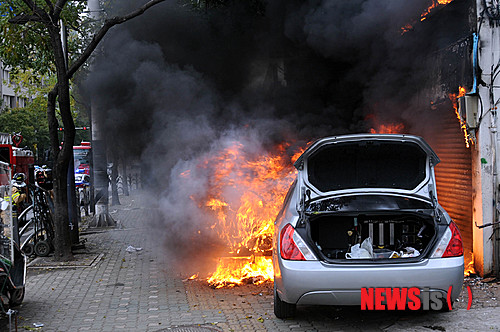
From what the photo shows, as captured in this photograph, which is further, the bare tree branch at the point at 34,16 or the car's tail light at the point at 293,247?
the bare tree branch at the point at 34,16

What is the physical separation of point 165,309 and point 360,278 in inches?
99.4

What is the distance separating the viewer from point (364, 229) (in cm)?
502

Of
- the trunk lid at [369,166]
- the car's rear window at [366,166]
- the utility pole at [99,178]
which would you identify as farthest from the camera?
the utility pole at [99,178]

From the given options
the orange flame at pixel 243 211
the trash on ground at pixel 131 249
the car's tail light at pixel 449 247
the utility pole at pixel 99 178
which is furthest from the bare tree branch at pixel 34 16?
the car's tail light at pixel 449 247

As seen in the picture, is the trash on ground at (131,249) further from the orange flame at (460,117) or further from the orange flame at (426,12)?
the orange flame at (426,12)

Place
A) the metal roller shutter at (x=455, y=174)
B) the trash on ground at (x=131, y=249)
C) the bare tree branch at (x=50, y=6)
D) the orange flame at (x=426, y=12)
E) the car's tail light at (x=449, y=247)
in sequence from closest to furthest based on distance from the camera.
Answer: the car's tail light at (x=449, y=247)
the metal roller shutter at (x=455, y=174)
the orange flame at (x=426, y=12)
the bare tree branch at (x=50, y=6)
the trash on ground at (x=131, y=249)

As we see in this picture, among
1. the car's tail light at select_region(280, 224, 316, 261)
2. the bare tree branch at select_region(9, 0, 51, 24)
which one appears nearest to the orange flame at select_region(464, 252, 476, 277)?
the car's tail light at select_region(280, 224, 316, 261)

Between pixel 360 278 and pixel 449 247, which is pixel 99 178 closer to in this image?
pixel 360 278

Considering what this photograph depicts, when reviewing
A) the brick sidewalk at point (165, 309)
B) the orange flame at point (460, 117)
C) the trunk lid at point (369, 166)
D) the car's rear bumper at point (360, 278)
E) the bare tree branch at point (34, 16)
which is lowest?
the brick sidewalk at point (165, 309)

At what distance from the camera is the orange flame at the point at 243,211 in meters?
6.79

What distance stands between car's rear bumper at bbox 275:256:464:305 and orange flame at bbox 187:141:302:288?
235 cm

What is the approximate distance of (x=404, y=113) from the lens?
8328 mm

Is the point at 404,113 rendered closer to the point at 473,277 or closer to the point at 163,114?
the point at 473,277

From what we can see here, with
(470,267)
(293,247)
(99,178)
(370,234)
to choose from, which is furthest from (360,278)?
(99,178)
